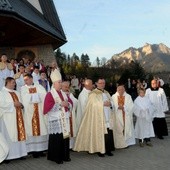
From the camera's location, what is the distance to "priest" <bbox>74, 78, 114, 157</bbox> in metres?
9.92

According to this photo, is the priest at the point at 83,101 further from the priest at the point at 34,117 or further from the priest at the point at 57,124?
the priest at the point at 57,124

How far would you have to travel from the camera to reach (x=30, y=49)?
26.5 meters

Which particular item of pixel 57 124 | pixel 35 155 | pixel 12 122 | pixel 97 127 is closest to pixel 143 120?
pixel 97 127

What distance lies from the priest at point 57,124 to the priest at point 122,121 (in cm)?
180

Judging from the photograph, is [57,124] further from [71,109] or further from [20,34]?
[20,34]

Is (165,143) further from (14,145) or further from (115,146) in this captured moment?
(14,145)

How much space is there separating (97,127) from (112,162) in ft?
3.71

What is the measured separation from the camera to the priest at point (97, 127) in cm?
992

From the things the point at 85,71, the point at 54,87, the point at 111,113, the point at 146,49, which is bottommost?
the point at 111,113

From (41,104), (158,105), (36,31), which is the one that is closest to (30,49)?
(36,31)

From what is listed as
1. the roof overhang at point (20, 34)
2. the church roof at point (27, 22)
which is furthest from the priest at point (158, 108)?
the roof overhang at point (20, 34)

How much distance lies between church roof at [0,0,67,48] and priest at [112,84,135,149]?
6.64 metres

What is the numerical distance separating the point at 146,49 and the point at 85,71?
13139 centimetres

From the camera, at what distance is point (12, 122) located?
949 centimetres
